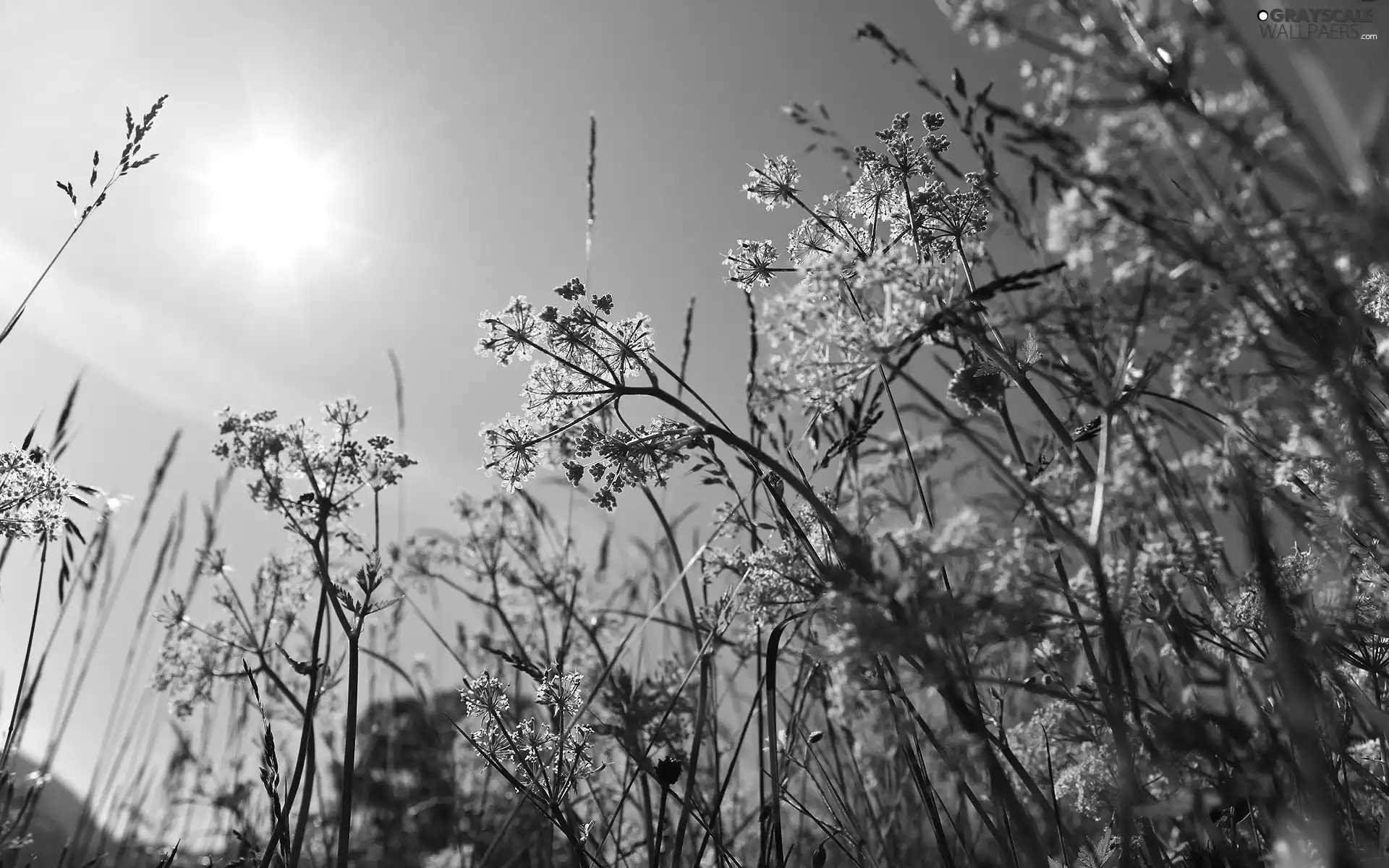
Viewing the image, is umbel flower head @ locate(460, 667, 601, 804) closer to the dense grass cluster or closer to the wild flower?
the dense grass cluster

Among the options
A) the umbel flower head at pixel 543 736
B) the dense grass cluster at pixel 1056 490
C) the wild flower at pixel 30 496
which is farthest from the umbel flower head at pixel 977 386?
the wild flower at pixel 30 496

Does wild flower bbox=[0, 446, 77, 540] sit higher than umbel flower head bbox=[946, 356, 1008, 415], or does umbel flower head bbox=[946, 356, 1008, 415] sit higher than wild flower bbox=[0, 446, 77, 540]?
wild flower bbox=[0, 446, 77, 540]

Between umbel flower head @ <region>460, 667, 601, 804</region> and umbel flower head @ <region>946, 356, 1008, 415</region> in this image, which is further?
umbel flower head @ <region>460, 667, 601, 804</region>

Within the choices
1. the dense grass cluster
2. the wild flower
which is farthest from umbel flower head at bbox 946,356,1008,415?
the wild flower

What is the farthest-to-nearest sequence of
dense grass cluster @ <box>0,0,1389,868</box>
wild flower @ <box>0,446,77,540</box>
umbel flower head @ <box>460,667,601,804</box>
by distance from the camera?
wild flower @ <box>0,446,77,540</box> < umbel flower head @ <box>460,667,601,804</box> < dense grass cluster @ <box>0,0,1389,868</box>

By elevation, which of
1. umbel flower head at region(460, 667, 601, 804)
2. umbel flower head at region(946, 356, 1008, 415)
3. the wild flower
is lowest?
umbel flower head at region(460, 667, 601, 804)

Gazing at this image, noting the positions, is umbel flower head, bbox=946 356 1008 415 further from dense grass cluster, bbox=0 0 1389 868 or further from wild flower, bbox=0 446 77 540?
wild flower, bbox=0 446 77 540

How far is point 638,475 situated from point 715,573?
0.52m

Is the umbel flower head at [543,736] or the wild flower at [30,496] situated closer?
the umbel flower head at [543,736]

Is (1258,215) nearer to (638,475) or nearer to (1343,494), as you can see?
(1343,494)

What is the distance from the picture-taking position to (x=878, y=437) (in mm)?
2156

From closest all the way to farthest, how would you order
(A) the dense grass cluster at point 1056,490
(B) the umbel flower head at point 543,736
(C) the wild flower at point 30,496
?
(A) the dense grass cluster at point 1056,490
(B) the umbel flower head at point 543,736
(C) the wild flower at point 30,496

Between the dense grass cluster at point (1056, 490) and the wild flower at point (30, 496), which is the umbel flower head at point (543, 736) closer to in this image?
the dense grass cluster at point (1056, 490)

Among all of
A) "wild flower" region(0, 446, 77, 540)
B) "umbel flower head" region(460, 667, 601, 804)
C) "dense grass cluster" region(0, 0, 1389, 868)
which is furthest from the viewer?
"wild flower" region(0, 446, 77, 540)
